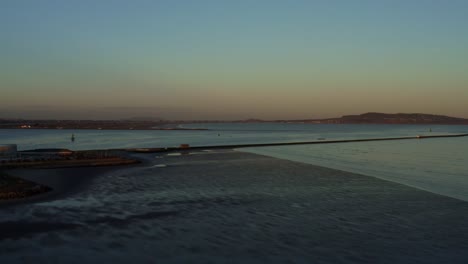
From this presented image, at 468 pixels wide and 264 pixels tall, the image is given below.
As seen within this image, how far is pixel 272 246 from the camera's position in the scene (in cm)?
1467

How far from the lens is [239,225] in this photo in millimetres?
17672

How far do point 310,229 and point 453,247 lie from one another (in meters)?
5.17

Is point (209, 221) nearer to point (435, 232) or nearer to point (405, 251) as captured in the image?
point (405, 251)

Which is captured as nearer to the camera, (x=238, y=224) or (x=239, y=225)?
(x=239, y=225)

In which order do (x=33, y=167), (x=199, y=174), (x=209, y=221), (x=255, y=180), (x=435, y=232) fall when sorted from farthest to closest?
(x=33, y=167)
(x=199, y=174)
(x=255, y=180)
(x=209, y=221)
(x=435, y=232)

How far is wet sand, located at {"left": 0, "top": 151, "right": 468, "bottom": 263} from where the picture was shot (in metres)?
13.8

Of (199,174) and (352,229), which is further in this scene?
(199,174)

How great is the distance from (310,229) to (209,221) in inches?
173

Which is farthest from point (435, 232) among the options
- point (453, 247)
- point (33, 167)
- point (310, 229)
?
point (33, 167)

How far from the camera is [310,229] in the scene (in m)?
17.1

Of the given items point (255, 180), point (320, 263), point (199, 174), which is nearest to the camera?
point (320, 263)

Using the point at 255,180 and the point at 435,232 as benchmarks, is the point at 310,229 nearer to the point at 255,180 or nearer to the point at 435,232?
the point at 435,232

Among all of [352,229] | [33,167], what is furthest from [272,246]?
[33,167]

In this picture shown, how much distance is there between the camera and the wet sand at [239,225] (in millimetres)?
13766
